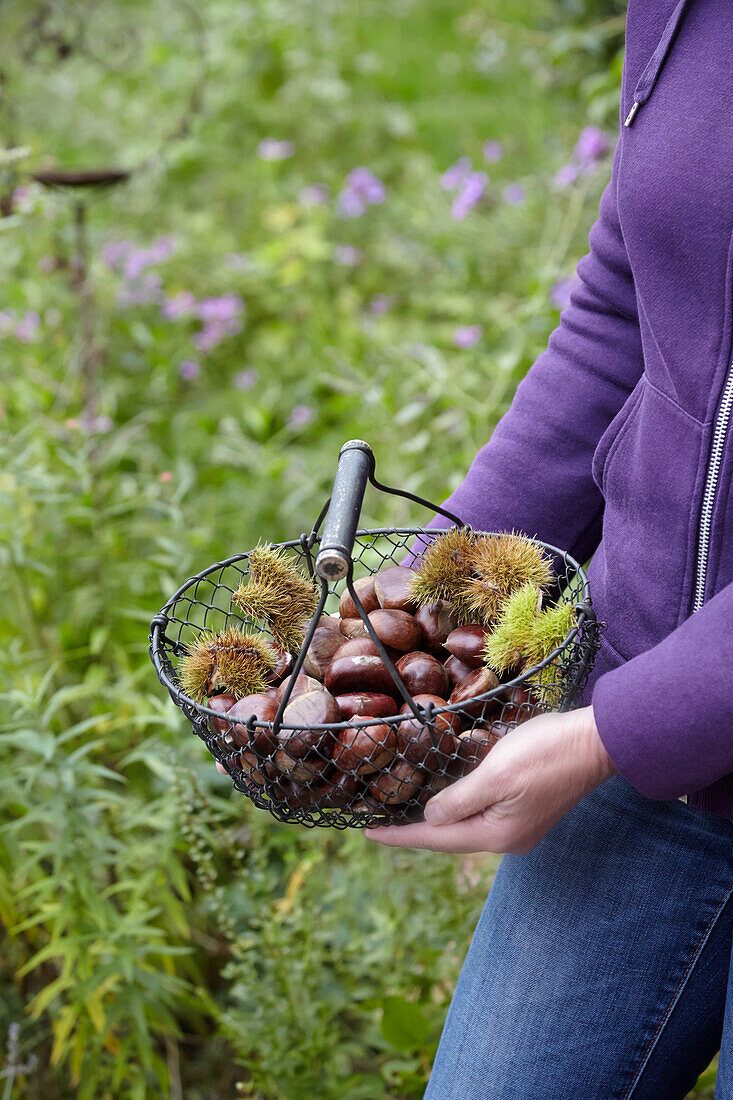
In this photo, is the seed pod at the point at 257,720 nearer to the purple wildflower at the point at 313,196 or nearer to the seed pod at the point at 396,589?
the seed pod at the point at 396,589

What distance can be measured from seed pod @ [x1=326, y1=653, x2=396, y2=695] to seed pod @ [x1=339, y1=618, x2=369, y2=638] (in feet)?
0.18

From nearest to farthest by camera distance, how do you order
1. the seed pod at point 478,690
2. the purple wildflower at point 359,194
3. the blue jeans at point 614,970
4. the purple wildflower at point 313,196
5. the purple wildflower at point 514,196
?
1. the seed pod at point 478,690
2. the blue jeans at point 614,970
3. the purple wildflower at point 514,196
4. the purple wildflower at point 359,194
5. the purple wildflower at point 313,196

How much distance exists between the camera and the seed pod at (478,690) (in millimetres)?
768

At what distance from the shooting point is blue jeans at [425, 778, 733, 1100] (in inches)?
34.2

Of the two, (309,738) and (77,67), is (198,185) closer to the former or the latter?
(77,67)

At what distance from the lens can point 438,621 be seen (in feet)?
2.88

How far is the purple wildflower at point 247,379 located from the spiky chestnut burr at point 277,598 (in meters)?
1.98

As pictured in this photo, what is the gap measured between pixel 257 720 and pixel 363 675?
11 centimetres

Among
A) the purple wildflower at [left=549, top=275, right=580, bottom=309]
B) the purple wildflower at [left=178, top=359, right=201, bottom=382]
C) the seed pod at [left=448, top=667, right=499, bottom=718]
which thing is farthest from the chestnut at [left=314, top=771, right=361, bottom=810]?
the purple wildflower at [left=178, top=359, right=201, bottom=382]

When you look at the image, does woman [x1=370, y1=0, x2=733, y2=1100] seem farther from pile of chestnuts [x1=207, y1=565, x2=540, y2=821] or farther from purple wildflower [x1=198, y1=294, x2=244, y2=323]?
purple wildflower [x1=198, y1=294, x2=244, y2=323]

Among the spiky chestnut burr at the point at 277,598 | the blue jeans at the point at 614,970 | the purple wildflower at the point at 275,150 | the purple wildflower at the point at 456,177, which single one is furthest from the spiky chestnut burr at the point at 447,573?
the purple wildflower at the point at 275,150

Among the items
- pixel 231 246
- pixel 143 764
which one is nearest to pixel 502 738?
pixel 143 764

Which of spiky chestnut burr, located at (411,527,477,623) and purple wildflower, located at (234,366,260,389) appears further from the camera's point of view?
purple wildflower, located at (234,366,260,389)

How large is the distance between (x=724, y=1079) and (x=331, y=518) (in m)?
0.58
